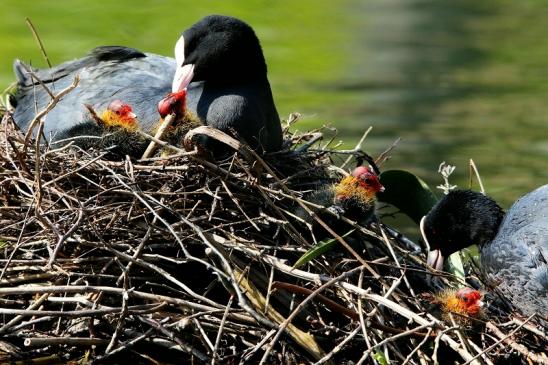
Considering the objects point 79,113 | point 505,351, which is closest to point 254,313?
point 505,351

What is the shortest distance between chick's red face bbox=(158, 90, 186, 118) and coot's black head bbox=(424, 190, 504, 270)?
1.33 m

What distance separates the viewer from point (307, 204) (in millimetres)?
5141

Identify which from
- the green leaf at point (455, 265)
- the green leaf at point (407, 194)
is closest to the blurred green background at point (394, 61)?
the green leaf at point (407, 194)

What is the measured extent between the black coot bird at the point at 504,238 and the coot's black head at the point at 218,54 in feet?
3.66

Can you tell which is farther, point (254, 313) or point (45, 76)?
point (45, 76)

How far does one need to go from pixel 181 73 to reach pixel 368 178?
3.58 ft

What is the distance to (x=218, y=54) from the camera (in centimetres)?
568

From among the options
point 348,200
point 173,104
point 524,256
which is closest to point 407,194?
point 524,256

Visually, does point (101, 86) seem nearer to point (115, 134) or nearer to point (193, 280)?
point (115, 134)

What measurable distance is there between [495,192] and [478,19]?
26.0 feet

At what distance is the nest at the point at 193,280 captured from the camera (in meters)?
4.73

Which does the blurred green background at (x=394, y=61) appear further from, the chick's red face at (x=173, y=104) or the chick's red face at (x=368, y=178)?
the chick's red face at (x=173, y=104)

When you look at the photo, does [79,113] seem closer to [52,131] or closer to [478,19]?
[52,131]

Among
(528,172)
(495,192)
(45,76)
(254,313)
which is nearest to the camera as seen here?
(254,313)
